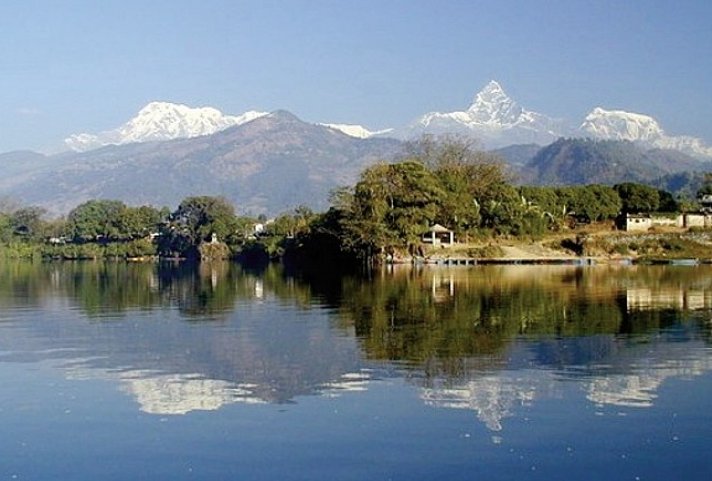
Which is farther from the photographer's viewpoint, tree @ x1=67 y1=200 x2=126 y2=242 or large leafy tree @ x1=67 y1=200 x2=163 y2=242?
tree @ x1=67 y1=200 x2=126 y2=242

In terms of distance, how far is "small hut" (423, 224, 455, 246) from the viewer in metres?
88.1

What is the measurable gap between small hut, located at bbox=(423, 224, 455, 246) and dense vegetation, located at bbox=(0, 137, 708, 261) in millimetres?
917

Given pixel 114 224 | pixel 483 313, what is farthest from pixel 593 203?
pixel 114 224

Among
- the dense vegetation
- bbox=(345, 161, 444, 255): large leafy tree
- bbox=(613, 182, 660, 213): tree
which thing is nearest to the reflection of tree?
bbox=(345, 161, 444, 255): large leafy tree

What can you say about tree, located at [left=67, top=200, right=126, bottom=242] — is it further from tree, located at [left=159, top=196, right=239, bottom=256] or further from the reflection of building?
the reflection of building

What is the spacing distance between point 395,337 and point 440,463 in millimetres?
13840

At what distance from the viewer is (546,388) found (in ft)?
66.2

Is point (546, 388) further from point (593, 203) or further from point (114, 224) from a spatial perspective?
point (114, 224)

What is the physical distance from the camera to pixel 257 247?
11650cm

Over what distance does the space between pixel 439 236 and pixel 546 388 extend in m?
69.3

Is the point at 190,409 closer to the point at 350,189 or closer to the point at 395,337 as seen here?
the point at 395,337

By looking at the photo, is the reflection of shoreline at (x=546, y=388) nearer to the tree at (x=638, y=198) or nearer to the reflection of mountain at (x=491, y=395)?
the reflection of mountain at (x=491, y=395)

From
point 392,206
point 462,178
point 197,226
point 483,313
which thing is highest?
point 462,178

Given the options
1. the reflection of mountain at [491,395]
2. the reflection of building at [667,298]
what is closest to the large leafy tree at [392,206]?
the reflection of building at [667,298]
